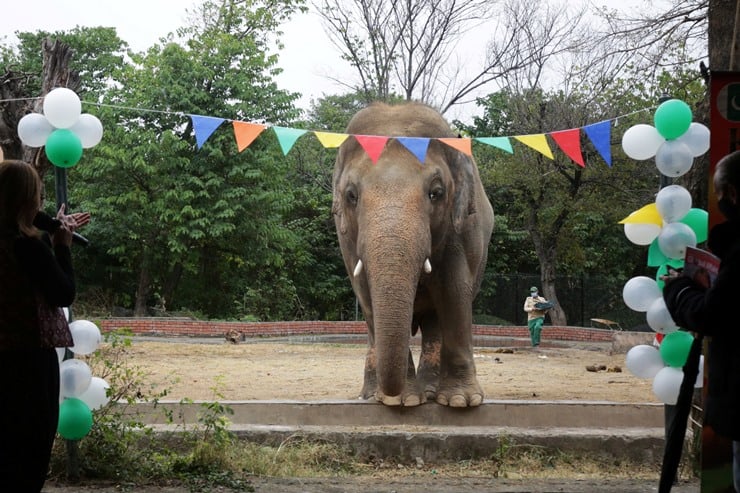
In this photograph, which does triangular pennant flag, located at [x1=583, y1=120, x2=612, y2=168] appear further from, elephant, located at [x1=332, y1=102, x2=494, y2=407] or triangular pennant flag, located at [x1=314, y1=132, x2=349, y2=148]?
triangular pennant flag, located at [x1=314, y1=132, x2=349, y2=148]

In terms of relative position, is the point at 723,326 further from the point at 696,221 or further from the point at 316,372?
the point at 316,372

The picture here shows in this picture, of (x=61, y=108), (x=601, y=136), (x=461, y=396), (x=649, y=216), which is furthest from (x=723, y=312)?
(x=461, y=396)

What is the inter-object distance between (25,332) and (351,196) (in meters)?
4.61

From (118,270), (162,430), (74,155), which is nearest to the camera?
(74,155)

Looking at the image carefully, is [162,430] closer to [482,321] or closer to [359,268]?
[359,268]

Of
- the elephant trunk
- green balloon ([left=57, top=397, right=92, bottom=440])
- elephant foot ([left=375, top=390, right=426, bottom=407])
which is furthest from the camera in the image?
elephant foot ([left=375, top=390, right=426, bottom=407])

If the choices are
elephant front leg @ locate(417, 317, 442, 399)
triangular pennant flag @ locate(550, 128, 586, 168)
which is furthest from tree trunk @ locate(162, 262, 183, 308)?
triangular pennant flag @ locate(550, 128, 586, 168)

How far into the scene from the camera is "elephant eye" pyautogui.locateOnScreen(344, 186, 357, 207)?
27.5 ft

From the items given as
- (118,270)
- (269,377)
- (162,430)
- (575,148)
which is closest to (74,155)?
(162,430)

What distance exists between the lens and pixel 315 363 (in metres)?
15.4

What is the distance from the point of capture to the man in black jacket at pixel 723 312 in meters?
3.48

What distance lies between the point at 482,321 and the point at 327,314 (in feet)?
17.6

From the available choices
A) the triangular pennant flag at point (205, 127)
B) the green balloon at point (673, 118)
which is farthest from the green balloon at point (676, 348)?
the triangular pennant flag at point (205, 127)

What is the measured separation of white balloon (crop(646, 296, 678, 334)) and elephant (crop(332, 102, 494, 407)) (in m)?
2.31
